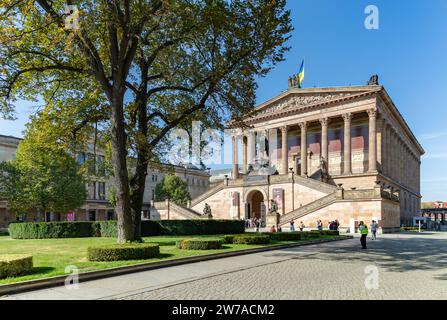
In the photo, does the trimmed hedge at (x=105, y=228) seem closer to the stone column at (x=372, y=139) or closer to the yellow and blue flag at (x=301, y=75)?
the stone column at (x=372, y=139)

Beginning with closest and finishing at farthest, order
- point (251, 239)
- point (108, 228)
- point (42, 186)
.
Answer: point (251, 239) → point (108, 228) → point (42, 186)

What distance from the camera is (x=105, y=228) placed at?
34.6 m

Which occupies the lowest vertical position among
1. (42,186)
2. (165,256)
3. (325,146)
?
(165,256)

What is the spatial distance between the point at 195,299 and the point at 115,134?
12213 mm

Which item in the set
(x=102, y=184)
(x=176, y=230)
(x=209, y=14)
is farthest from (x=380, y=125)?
(x=102, y=184)

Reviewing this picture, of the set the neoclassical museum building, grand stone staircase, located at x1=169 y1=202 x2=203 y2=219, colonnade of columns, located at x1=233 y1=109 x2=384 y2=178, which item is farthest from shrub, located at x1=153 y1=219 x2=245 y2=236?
colonnade of columns, located at x1=233 y1=109 x2=384 y2=178

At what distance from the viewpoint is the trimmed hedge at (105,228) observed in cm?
3294

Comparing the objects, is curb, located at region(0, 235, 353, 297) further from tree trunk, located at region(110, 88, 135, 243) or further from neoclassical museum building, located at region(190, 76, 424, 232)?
neoclassical museum building, located at region(190, 76, 424, 232)

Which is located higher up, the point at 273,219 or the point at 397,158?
the point at 397,158

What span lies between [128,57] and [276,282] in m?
14.5

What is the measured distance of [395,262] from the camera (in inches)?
659

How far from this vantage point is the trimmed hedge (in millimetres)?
32938

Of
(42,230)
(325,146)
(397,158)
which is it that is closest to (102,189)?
(325,146)

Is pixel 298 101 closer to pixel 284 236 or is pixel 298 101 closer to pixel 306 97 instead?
pixel 306 97
